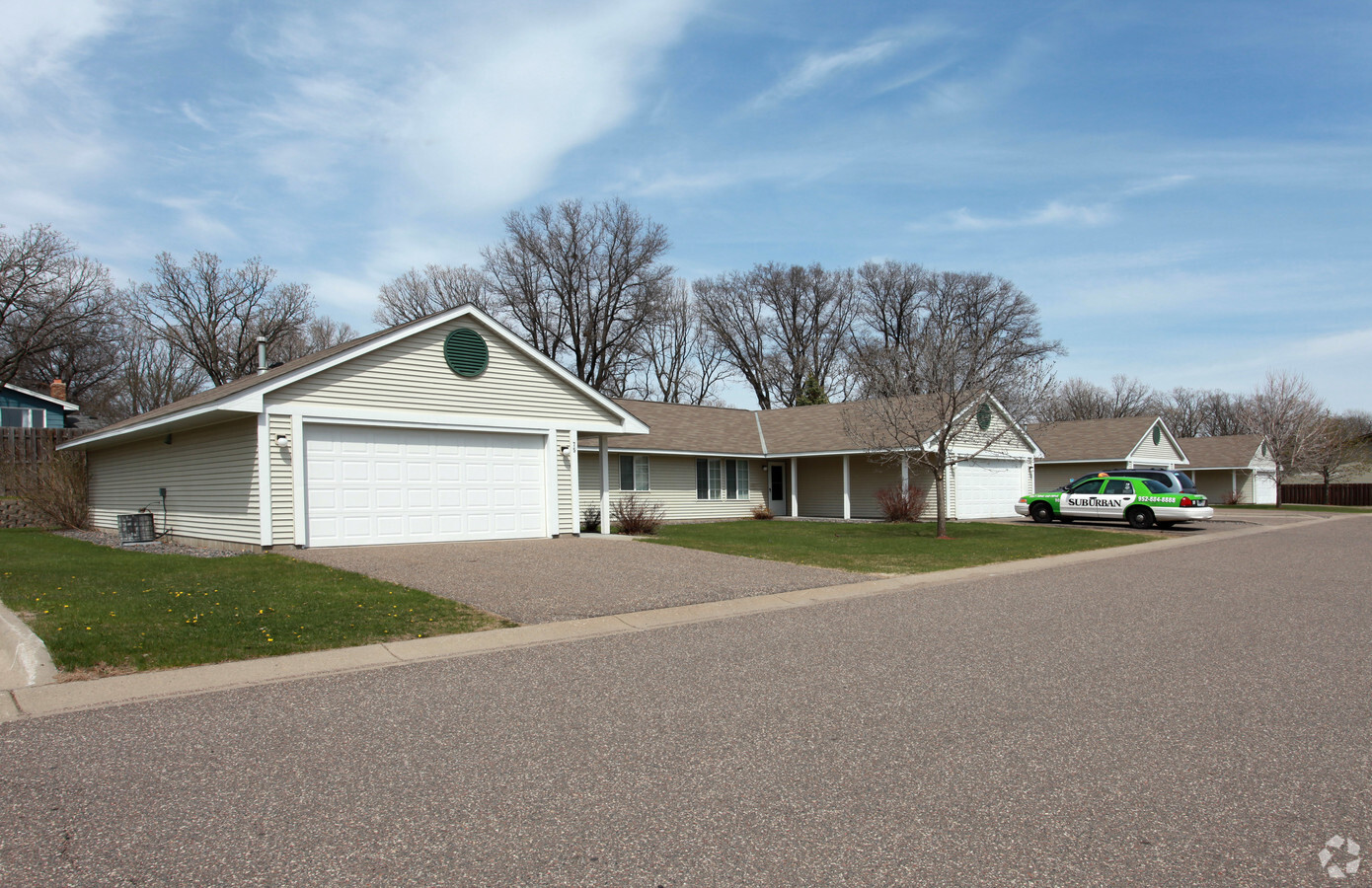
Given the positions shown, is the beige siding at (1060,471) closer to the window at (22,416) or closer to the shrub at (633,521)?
the shrub at (633,521)

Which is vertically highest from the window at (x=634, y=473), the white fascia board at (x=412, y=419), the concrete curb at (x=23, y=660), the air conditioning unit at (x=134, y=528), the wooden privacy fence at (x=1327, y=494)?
the white fascia board at (x=412, y=419)

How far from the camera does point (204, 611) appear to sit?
31.1ft

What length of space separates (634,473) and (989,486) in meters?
13.8

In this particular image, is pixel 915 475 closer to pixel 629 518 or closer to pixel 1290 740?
pixel 629 518

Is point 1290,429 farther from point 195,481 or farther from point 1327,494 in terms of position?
point 195,481

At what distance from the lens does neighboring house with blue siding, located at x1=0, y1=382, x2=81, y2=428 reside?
36062 mm

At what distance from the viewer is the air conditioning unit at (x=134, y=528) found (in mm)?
18438

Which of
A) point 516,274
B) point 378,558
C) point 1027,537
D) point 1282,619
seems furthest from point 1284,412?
point 378,558

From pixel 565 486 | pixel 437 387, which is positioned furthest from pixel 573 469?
pixel 437 387

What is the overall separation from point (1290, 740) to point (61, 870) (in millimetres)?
6485

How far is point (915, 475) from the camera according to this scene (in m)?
31.4

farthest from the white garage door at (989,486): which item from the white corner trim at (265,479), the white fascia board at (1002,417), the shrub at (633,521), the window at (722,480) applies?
the white corner trim at (265,479)

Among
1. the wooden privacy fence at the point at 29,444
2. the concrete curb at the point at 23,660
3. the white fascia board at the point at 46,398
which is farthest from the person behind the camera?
the white fascia board at the point at 46,398

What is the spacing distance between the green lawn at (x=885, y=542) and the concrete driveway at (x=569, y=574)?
4.40 feet
